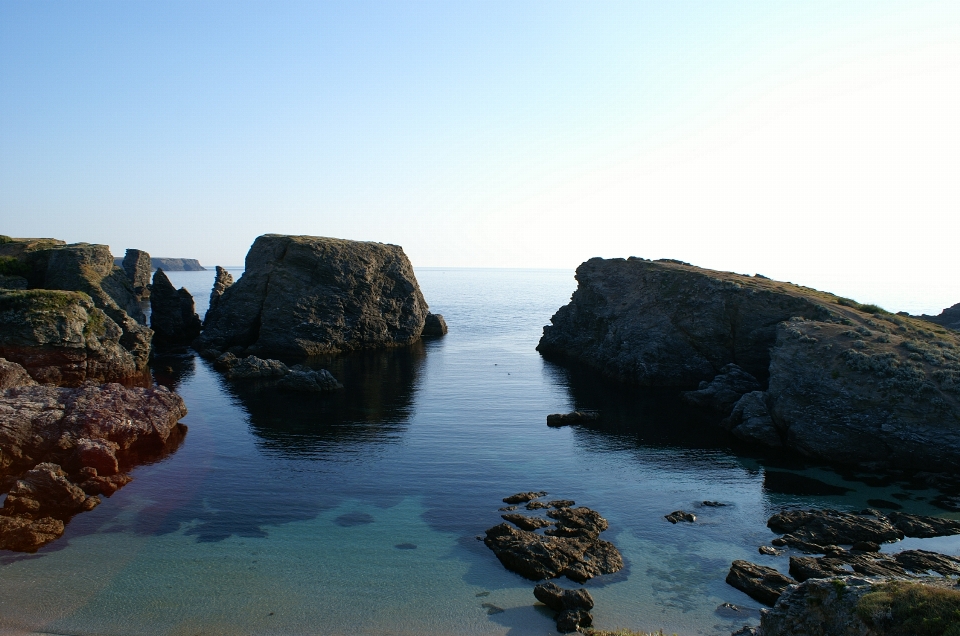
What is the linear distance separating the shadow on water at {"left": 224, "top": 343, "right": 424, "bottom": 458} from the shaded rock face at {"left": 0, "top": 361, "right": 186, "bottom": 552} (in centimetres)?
826

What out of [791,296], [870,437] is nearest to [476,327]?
[791,296]

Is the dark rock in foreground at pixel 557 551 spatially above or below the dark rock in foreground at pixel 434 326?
below

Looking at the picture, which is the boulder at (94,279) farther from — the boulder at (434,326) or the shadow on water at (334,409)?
the boulder at (434,326)

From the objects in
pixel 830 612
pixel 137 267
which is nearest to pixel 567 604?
pixel 830 612

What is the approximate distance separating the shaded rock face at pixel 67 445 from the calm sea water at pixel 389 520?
1.49 meters

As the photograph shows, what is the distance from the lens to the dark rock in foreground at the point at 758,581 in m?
25.8

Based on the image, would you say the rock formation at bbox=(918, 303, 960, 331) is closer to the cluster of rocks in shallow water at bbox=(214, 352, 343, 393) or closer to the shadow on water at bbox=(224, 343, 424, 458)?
the shadow on water at bbox=(224, 343, 424, 458)

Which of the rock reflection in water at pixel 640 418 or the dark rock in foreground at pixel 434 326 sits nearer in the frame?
the rock reflection in water at pixel 640 418

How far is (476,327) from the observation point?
5463 inches

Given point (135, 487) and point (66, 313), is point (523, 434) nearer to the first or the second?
point (135, 487)

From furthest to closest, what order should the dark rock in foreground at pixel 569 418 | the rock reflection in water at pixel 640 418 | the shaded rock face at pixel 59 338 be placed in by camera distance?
the dark rock in foreground at pixel 569 418 → the shaded rock face at pixel 59 338 → the rock reflection in water at pixel 640 418

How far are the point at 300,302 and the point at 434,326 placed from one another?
121ft

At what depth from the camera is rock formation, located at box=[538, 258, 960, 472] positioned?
44.1 meters

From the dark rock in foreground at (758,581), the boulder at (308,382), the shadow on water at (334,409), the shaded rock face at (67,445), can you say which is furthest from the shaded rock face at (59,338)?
the dark rock in foreground at (758,581)
